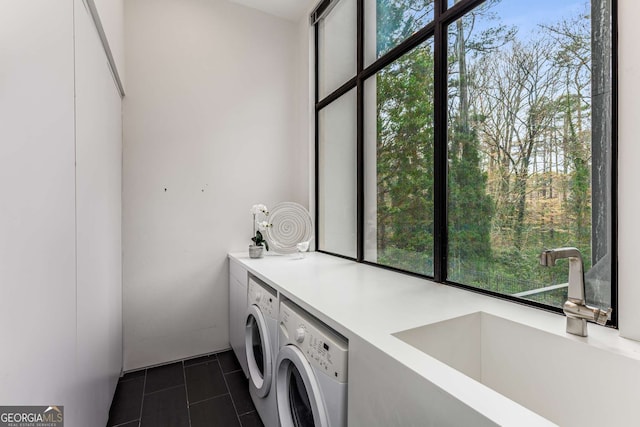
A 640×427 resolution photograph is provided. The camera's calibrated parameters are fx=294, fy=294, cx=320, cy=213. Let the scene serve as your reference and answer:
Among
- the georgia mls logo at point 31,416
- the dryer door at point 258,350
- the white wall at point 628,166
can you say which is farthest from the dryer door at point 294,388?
the white wall at point 628,166

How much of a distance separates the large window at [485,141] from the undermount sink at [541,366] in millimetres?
226

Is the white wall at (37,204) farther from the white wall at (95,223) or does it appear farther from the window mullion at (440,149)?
the window mullion at (440,149)

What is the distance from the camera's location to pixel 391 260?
6.00 ft

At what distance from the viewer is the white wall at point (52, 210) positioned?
A: 64cm

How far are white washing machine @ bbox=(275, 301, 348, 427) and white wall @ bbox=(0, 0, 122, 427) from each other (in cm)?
72

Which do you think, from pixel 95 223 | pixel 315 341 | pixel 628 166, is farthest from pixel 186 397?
pixel 628 166

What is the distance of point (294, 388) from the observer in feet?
4.18

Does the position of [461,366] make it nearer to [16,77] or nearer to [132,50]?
[16,77]

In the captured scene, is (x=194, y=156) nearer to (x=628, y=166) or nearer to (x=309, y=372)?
(x=309, y=372)

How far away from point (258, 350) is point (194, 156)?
5.04ft

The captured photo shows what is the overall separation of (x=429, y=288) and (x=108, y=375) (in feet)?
5.60

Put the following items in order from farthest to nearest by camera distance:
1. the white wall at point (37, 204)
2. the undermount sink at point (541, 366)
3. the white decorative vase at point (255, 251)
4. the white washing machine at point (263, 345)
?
1. the white decorative vase at point (255, 251)
2. the white washing machine at point (263, 345)
3. the undermount sink at point (541, 366)
4. the white wall at point (37, 204)

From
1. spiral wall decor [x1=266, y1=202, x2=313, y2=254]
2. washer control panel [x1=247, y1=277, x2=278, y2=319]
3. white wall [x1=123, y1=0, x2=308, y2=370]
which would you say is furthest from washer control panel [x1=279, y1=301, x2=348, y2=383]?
white wall [x1=123, y1=0, x2=308, y2=370]

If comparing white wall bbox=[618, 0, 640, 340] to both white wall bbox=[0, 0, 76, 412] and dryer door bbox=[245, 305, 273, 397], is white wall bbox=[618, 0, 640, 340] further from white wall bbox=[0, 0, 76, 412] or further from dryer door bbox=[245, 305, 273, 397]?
white wall bbox=[0, 0, 76, 412]
